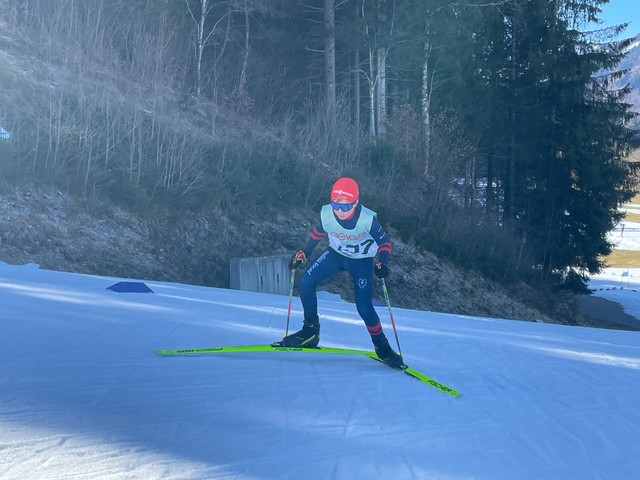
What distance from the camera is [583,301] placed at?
34.8 metres

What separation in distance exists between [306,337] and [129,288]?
3924 mm

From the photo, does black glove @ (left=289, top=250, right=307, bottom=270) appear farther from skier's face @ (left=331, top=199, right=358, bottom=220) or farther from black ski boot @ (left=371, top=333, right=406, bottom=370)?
black ski boot @ (left=371, top=333, right=406, bottom=370)

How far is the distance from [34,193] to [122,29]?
10.3 metres

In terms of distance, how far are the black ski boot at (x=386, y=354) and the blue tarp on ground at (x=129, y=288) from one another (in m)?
4.54

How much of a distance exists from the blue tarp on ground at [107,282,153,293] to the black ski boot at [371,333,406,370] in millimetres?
4538

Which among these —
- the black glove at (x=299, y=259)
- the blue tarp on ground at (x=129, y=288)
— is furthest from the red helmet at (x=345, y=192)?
the blue tarp on ground at (x=129, y=288)

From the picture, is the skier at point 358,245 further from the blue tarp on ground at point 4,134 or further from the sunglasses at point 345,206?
the blue tarp on ground at point 4,134

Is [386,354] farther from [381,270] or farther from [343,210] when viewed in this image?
[343,210]

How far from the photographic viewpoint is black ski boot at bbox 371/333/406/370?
7051mm

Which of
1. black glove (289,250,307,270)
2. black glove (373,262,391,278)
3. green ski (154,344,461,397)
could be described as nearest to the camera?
green ski (154,344,461,397)

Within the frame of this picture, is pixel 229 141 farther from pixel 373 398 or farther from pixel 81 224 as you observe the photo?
pixel 373 398

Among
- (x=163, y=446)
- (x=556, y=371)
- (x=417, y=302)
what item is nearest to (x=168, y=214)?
(x=417, y=302)

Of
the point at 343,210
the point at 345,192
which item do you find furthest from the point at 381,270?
the point at 345,192

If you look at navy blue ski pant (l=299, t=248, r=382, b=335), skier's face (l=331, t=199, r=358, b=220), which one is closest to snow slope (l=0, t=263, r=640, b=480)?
navy blue ski pant (l=299, t=248, r=382, b=335)
